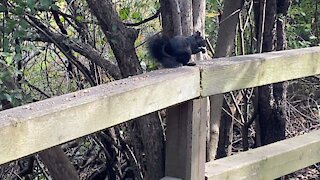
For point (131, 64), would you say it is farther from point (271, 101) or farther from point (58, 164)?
point (271, 101)

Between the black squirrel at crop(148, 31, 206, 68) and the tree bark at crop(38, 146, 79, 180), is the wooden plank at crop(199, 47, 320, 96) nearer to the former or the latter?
the black squirrel at crop(148, 31, 206, 68)

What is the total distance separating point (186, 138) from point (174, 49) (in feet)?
1.54

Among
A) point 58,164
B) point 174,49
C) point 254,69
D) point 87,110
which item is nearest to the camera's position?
point 87,110

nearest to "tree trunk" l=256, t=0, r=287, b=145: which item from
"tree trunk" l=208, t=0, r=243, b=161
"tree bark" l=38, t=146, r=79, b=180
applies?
"tree trunk" l=208, t=0, r=243, b=161

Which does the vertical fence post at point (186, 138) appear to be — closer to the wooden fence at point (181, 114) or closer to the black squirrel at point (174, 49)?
the wooden fence at point (181, 114)

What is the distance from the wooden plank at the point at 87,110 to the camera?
139 cm

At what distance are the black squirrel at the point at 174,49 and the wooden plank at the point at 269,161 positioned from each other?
15.2 inches

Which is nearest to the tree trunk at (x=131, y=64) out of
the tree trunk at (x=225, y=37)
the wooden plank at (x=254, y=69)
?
the tree trunk at (x=225, y=37)

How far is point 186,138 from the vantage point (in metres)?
2.01

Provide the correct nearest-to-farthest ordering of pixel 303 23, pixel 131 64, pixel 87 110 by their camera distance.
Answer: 1. pixel 87 110
2. pixel 131 64
3. pixel 303 23

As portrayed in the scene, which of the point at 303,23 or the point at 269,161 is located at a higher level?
the point at 303,23

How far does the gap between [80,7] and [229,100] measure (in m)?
1.20

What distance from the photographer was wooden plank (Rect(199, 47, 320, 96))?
2090 mm

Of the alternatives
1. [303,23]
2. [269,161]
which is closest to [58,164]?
[269,161]
